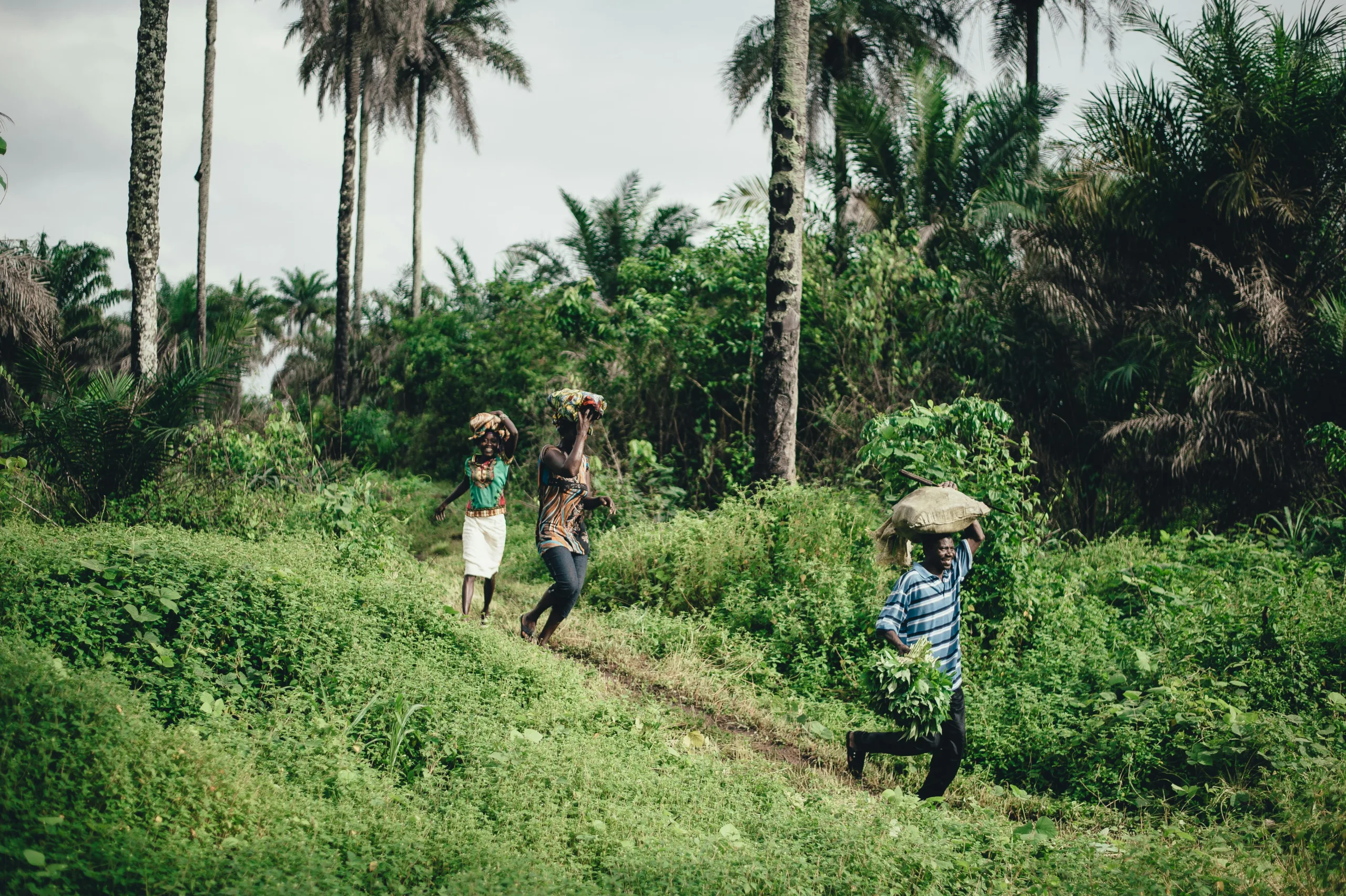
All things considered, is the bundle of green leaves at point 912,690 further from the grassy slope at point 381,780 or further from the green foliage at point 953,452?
the green foliage at point 953,452

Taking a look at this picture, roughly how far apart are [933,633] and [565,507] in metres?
3.14

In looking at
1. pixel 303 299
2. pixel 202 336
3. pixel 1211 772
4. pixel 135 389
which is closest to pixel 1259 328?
pixel 1211 772

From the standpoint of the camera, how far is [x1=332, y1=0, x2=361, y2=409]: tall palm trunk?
20.8 m

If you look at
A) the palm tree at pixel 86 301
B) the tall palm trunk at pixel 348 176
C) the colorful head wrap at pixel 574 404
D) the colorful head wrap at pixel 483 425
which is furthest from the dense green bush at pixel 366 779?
the palm tree at pixel 86 301

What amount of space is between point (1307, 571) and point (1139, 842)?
4.74 metres

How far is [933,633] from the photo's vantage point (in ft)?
17.3

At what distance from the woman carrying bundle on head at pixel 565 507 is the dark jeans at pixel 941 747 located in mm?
2757

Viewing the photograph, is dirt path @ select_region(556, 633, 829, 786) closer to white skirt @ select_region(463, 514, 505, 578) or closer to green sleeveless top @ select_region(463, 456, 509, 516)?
white skirt @ select_region(463, 514, 505, 578)

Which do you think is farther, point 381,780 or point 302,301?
point 302,301

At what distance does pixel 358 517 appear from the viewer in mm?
9234

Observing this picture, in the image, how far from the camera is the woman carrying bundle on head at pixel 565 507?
23.6 feet

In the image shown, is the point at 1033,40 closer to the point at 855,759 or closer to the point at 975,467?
the point at 975,467

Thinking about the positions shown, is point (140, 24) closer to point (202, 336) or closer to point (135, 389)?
point (135, 389)

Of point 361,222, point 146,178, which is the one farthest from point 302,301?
point 146,178
